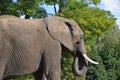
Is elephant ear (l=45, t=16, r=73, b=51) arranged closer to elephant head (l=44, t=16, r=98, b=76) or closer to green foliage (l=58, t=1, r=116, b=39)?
elephant head (l=44, t=16, r=98, b=76)

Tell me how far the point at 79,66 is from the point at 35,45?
131 cm

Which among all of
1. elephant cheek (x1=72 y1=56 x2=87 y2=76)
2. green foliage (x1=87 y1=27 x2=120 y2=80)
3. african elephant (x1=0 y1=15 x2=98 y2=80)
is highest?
african elephant (x1=0 y1=15 x2=98 y2=80)

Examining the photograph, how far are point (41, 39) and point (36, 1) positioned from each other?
16.4 metres

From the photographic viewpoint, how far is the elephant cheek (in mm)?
8992

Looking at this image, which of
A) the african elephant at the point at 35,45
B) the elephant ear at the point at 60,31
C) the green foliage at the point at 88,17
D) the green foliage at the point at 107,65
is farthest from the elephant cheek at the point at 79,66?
the green foliage at the point at 107,65

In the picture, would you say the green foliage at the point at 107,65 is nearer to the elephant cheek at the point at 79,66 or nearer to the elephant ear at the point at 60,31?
the elephant cheek at the point at 79,66

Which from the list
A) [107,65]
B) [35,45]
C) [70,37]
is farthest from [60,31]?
[107,65]

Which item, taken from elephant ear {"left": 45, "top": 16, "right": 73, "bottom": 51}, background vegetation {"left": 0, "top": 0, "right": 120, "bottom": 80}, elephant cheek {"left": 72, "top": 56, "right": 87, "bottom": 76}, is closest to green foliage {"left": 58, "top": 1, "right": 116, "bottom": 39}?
background vegetation {"left": 0, "top": 0, "right": 120, "bottom": 80}

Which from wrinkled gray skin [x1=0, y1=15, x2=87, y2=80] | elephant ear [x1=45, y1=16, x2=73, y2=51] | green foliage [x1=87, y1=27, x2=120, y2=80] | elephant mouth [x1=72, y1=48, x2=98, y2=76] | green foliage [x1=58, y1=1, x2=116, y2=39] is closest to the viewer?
wrinkled gray skin [x1=0, y1=15, x2=87, y2=80]

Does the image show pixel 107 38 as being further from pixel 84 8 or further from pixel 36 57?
pixel 36 57

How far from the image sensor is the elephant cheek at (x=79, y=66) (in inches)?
354

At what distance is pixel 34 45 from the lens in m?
8.18

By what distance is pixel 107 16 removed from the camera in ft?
86.5

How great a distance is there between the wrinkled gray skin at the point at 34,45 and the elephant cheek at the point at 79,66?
0.68 feet
